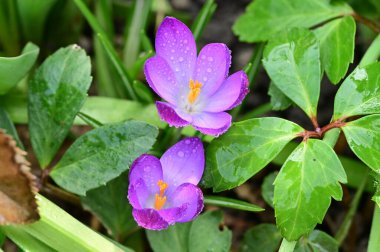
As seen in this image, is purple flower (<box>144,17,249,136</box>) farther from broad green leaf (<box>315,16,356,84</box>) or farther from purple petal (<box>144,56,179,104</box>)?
broad green leaf (<box>315,16,356,84</box>)

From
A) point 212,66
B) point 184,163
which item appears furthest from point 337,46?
point 184,163

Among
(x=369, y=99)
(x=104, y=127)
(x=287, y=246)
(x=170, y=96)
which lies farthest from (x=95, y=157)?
(x=369, y=99)

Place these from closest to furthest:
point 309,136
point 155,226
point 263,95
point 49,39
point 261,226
→ point 155,226 → point 309,136 → point 261,226 → point 49,39 → point 263,95

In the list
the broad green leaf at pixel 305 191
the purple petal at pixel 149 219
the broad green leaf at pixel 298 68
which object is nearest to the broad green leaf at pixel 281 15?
the broad green leaf at pixel 298 68

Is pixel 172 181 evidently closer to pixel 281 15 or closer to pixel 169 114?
pixel 169 114

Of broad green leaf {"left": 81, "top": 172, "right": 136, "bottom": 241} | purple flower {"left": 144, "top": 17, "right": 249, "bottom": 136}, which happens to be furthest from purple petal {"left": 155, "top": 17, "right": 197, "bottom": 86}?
broad green leaf {"left": 81, "top": 172, "right": 136, "bottom": 241}

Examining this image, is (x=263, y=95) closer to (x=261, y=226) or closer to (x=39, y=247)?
(x=261, y=226)
